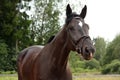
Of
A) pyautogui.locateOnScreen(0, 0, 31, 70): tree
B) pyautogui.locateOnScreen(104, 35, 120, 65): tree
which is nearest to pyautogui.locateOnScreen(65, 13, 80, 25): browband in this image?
pyautogui.locateOnScreen(0, 0, 31, 70): tree

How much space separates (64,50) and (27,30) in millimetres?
31893

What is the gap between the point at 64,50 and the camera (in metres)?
6.08

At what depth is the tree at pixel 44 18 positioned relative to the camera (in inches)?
1545

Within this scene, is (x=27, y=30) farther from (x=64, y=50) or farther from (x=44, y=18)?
(x=64, y=50)

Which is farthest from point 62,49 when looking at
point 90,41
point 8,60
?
point 8,60

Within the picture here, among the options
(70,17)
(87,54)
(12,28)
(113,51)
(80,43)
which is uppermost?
(12,28)

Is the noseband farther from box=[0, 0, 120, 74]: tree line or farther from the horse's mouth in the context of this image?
box=[0, 0, 120, 74]: tree line

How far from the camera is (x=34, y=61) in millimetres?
7105

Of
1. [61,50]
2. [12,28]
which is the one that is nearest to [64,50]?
[61,50]

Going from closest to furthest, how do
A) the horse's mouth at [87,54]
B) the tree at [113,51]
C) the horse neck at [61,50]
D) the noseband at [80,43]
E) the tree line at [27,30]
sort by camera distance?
the horse's mouth at [87,54]
the noseband at [80,43]
the horse neck at [61,50]
the tree line at [27,30]
the tree at [113,51]

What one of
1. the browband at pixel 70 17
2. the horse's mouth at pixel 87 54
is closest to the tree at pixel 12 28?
the browband at pixel 70 17

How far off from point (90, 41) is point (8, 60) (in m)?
30.7

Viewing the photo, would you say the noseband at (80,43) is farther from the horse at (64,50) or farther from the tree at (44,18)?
the tree at (44,18)

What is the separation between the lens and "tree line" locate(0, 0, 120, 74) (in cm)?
3588
